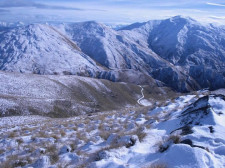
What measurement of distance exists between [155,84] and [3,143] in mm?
158025

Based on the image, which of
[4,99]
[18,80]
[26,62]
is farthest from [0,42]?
[4,99]

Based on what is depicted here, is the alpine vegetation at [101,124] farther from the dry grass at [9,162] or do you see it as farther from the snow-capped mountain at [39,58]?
the snow-capped mountain at [39,58]

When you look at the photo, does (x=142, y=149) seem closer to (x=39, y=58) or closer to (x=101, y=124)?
(x=101, y=124)

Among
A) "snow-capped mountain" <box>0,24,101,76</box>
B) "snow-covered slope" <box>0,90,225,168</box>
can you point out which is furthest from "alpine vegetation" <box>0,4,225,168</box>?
"snow-capped mountain" <box>0,24,101,76</box>

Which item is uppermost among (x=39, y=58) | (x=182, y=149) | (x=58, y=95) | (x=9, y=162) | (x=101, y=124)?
(x=182, y=149)

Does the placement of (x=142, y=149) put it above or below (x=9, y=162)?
above

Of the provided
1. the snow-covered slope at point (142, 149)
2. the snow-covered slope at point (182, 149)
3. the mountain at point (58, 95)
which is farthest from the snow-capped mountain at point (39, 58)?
the snow-covered slope at point (182, 149)

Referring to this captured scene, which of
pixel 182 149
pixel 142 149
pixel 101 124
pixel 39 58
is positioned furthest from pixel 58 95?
pixel 39 58

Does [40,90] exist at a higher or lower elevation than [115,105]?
higher

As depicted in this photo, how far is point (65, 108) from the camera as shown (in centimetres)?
6328

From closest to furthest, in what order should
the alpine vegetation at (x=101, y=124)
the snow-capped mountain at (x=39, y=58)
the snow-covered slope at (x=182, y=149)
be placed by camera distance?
the snow-covered slope at (x=182, y=149)
the alpine vegetation at (x=101, y=124)
the snow-capped mountain at (x=39, y=58)

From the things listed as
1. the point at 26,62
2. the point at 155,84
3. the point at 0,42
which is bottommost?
the point at 155,84

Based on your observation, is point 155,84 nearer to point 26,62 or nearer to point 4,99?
point 26,62

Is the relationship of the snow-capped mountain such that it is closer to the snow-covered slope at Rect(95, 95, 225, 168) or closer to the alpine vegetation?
the alpine vegetation
